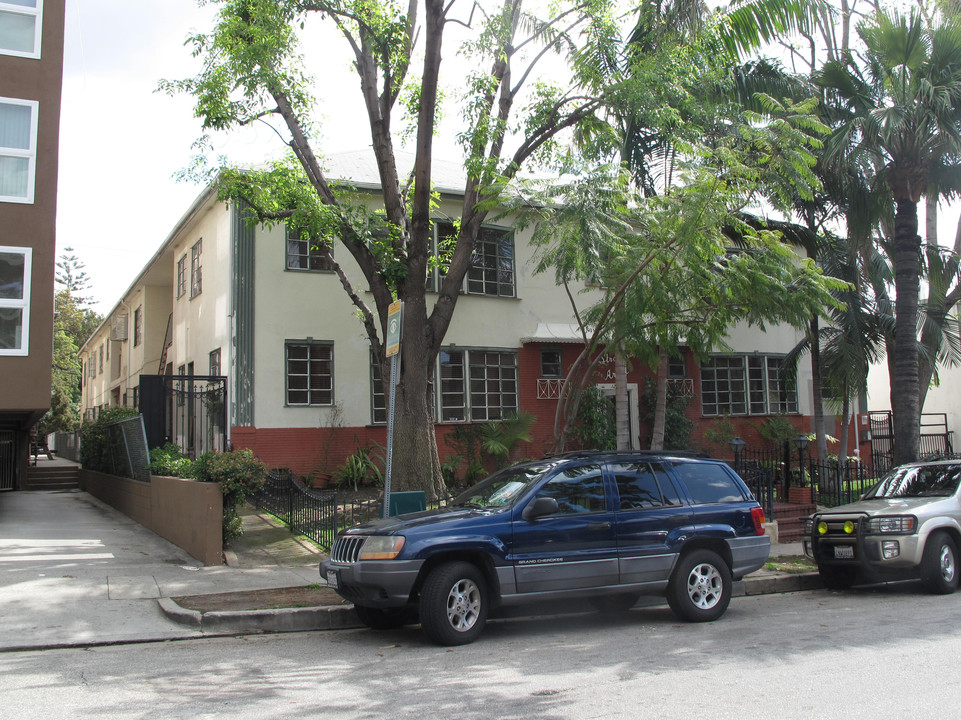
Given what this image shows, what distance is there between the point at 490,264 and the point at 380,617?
12945 millimetres

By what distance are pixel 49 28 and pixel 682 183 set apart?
1163 cm

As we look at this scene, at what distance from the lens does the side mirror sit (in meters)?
7.77

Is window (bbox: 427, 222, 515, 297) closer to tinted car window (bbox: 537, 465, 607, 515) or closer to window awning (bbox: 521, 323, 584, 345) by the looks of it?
window awning (bbox: 521, 323, 584, 345)

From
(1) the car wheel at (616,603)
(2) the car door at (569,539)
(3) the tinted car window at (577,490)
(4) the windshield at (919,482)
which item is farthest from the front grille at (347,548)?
(4) the windshield at (919,482)

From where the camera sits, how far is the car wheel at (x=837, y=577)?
10734 mm

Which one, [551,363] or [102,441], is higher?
[551,363]

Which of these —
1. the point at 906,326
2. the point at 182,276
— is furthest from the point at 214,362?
the point at 906,326

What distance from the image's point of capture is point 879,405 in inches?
1519

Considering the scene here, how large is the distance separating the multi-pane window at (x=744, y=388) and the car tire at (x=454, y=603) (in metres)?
15.8

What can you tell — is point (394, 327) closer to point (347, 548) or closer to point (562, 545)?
point (347, 548)

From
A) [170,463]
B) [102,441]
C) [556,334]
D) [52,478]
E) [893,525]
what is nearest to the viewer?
[893,525]

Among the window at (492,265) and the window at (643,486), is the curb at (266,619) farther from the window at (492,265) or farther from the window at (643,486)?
the window at (492,265)

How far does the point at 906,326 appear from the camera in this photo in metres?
14.8

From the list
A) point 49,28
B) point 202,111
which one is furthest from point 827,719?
point 49,28
